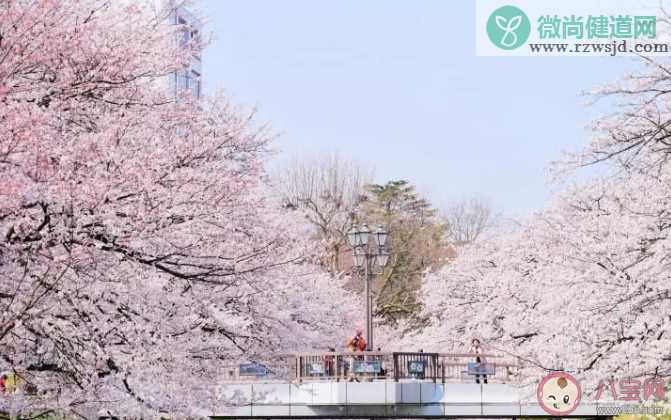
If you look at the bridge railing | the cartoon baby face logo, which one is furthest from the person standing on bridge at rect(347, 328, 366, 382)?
the cartoon baby face logo

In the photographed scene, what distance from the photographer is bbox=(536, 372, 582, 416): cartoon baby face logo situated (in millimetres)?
20569

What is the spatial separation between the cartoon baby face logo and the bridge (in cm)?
67

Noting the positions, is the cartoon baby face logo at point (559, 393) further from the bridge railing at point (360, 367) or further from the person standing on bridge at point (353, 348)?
the person standing on bridge at point (353, 348)

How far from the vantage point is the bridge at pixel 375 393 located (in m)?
30.0

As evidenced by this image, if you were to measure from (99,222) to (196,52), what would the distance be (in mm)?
4766

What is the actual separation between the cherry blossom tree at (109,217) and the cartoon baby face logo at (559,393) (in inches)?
266

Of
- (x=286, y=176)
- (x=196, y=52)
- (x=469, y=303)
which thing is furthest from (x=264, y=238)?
(x=286, y=176)

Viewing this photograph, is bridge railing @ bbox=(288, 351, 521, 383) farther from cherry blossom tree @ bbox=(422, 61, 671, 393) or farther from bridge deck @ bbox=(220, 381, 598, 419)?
cherry blossom tree @ bbox=(422, 61, 671, 393)

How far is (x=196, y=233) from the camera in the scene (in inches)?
521

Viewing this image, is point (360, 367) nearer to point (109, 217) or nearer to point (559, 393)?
point (559, 393)

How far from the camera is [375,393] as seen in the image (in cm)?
3019

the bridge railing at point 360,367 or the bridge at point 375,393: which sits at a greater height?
the bridge railing at point 360,367

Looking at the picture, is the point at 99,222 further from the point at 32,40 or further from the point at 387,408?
the point at 387,408

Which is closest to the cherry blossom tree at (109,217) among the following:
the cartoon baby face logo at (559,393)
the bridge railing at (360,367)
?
the cartoon baby face logo at (559,393)
